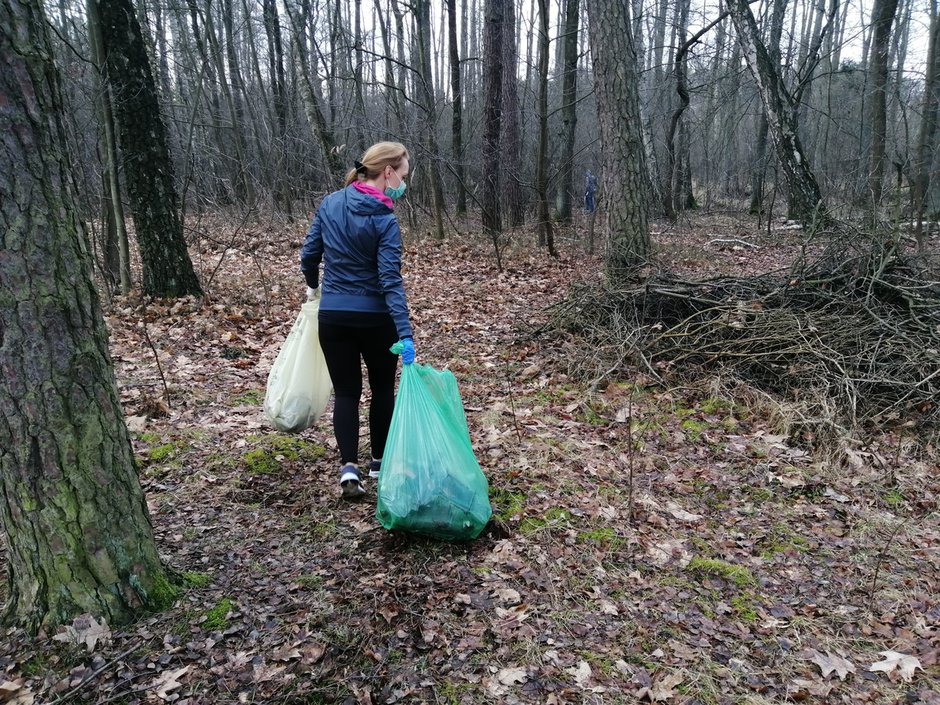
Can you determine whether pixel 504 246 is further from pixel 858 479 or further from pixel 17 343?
pixel 17 343

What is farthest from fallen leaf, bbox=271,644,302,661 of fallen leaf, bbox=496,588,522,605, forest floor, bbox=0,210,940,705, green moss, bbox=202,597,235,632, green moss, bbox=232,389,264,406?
green moss, bbox=232,389,264,406

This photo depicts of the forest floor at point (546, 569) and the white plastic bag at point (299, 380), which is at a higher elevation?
the white plastic bag at point (299, 380)

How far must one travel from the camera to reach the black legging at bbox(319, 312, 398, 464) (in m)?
3.08

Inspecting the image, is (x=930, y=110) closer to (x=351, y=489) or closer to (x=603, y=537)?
(x=603, y=537)

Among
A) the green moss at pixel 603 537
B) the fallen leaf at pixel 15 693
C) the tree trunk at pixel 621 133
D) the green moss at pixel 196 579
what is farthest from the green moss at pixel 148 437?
the tree trunk at pixel 621 133

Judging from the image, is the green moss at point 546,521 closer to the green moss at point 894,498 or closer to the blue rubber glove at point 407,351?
the blue rubber glove at point 407,351

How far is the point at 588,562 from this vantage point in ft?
9.34

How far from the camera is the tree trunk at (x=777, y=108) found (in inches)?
340

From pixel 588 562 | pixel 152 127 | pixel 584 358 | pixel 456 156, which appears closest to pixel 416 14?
pixel 456 156

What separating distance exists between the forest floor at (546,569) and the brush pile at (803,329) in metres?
0.29

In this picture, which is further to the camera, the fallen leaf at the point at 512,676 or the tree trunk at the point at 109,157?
the tree trunk at the point at 109,157

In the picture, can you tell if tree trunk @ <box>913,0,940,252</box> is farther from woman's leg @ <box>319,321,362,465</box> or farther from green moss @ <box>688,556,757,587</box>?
woman's leg @ <box>319,321,362,465</box>

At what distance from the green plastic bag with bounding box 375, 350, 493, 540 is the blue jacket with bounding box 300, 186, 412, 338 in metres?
0.35

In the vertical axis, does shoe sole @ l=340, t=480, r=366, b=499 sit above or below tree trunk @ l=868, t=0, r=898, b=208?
below
